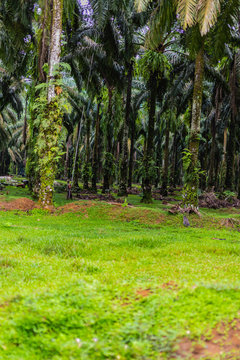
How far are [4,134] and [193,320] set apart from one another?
35.1 metres

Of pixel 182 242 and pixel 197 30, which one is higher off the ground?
pixel 197 30

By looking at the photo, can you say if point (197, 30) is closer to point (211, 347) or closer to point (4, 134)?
point (211, 347)

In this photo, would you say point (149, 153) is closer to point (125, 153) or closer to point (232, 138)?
point (125, 153)

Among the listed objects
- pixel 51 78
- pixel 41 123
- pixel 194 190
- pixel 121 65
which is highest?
pixel 121 65

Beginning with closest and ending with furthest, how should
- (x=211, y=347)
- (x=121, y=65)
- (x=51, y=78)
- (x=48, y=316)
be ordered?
(x=211, y=347), (x=48, y=316), (x=51, y=78), (x=121, y=65)

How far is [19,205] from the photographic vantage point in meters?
13.8

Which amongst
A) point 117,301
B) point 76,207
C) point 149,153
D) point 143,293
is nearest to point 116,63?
point 149,153

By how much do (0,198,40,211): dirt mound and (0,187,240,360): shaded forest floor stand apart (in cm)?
584

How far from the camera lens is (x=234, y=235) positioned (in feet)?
34.6

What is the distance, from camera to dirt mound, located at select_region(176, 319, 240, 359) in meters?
3.31

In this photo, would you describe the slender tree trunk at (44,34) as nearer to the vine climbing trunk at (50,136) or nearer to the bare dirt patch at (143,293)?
the vine climbing trunk at (50,136)

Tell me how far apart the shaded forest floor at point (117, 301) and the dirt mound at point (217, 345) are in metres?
0.01

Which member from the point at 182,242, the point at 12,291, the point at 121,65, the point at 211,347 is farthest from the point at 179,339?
the point at 121,65

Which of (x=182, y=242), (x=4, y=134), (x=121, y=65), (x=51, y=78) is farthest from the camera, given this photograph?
(x=4, y=134)
